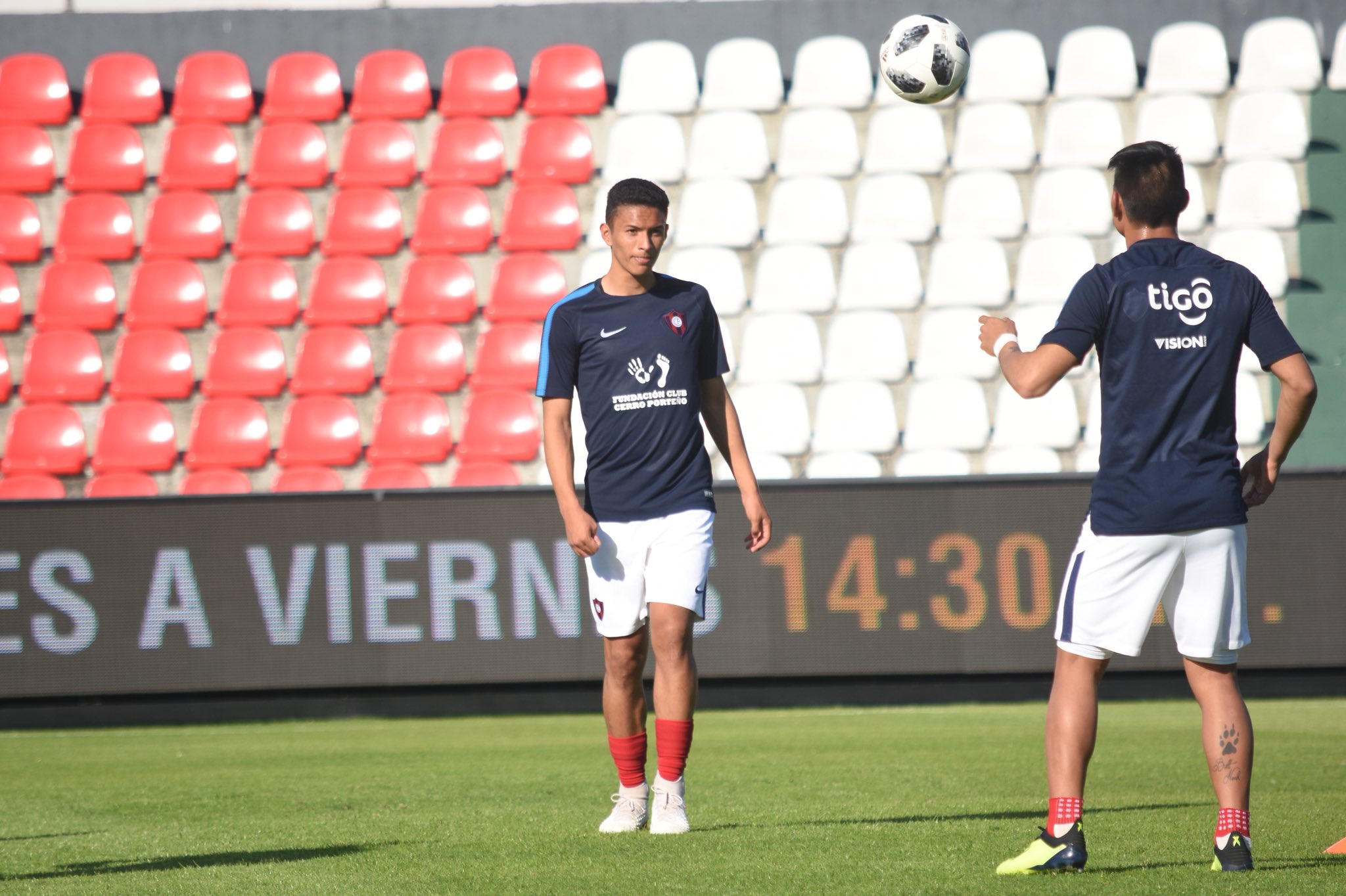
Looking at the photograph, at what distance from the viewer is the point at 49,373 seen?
1284 centimetres

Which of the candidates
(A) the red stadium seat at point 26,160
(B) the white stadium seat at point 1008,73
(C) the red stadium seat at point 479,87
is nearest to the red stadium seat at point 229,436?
(A) the red stadium seat at point 26,160

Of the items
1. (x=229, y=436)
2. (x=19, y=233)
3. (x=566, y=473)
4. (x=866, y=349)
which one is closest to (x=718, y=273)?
(x=866, y=349)

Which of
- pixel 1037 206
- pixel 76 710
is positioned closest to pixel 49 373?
pixel 76 710

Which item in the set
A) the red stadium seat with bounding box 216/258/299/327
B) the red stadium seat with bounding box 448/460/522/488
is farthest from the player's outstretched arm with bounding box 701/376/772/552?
the red stadium seat with bounding box 216/258/299/327

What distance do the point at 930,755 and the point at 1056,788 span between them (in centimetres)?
339

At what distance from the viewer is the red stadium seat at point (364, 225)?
1363 centimetres

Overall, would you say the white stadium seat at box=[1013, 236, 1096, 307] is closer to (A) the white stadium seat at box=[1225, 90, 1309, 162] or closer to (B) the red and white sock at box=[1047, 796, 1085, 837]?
(A) the white stadium seat at box=[1225, 90, 1309, 162]

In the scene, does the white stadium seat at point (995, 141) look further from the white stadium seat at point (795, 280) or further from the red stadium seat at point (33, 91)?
the red stadium seat at point (33, 91)

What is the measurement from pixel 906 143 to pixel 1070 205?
1524 mm

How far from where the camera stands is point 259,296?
1334 cm

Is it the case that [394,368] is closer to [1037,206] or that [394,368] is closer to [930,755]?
[1037,206]

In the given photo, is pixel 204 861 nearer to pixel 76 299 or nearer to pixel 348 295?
pixel 348 295

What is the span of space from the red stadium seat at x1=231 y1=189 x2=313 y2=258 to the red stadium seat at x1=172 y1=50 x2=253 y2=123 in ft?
3.01

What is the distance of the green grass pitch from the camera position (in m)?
4.18
